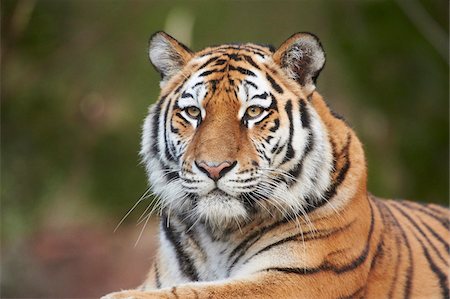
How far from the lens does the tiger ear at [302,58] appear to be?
3.74m

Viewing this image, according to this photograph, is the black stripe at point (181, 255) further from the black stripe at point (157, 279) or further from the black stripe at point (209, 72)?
the black stripe at point (209, 72)

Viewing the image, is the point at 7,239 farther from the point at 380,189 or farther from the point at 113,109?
the point at 380,189

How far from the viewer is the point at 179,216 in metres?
3.90

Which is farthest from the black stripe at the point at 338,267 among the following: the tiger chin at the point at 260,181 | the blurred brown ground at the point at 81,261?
the blurred brown ground at the point at 81,261

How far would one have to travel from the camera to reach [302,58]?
12.4 feet

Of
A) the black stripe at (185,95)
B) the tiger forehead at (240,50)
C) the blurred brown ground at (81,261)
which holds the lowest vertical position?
the blurred brown ground at (81,261)

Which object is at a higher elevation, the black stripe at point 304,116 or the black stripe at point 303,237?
the black stripe at point 304,116

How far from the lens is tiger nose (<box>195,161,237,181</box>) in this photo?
3.44 meters

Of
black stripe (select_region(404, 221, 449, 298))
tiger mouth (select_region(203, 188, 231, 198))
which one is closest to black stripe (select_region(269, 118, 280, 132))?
tiger mouth (select_region(203, 188, 231, 198))

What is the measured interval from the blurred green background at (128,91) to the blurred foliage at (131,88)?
0.01 meters

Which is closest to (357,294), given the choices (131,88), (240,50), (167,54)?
(240,50)

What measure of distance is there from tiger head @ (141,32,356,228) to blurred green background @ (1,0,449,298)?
5282mm

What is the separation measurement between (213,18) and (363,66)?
1643mm

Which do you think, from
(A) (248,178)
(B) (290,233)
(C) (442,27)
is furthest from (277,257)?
(C) (442,27)
